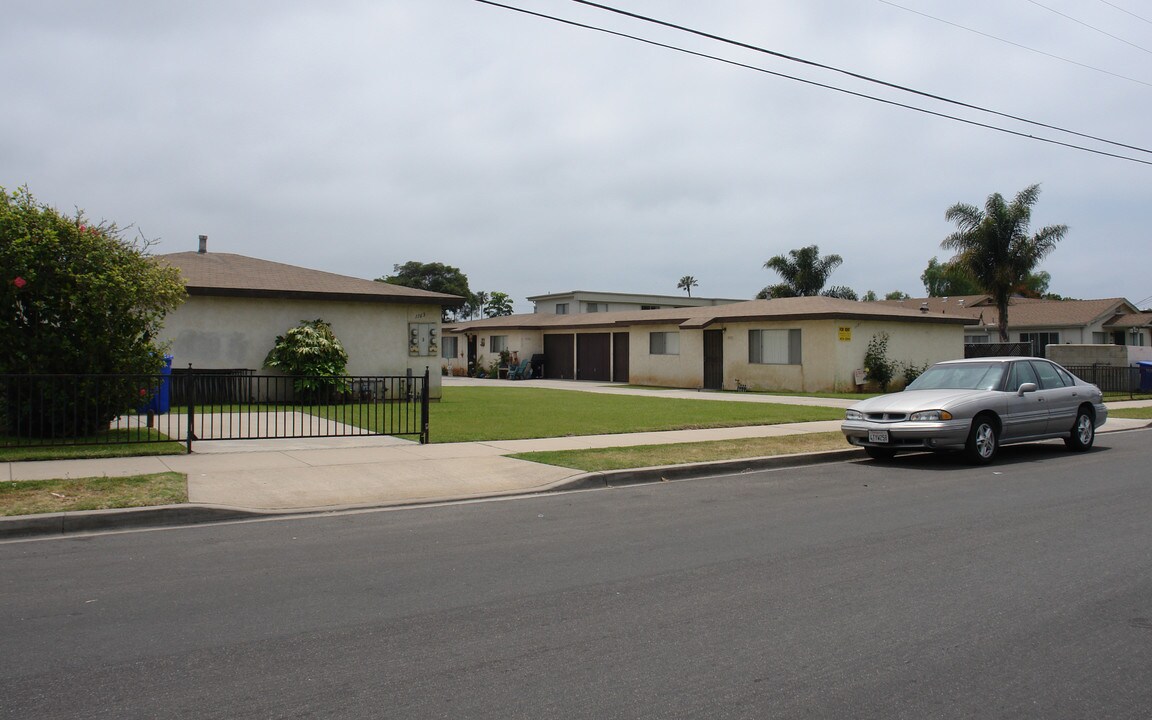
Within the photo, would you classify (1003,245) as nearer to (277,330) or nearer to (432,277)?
(277,330)

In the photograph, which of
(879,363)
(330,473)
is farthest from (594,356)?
(330,473)

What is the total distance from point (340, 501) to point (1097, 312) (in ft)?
152

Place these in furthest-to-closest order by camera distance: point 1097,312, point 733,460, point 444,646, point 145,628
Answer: point 1097,312
point 733,460
point 145,628
point 444,646

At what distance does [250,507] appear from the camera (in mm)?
8805

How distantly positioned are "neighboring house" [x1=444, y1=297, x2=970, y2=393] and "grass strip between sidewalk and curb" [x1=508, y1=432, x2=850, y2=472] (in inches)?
565

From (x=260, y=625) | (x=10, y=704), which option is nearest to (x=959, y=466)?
(x=260, y=625)

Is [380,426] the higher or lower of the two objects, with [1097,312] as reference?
lower

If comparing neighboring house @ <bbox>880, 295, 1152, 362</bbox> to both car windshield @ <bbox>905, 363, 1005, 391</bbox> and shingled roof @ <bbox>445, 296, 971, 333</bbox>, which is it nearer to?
shingled roof @ <bbox>445, 296, 971, 333</bbox>

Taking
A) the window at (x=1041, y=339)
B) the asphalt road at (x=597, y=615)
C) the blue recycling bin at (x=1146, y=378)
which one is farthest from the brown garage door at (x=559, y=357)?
the asphalt road at (x=597, y=615)

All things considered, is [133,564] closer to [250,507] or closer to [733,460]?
[250,507]

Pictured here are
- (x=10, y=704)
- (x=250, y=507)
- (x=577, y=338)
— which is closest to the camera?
(x=10, y=704)

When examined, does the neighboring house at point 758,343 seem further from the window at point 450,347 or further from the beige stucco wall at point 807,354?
the window at point 450,347

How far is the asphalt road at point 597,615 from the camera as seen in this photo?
413cm

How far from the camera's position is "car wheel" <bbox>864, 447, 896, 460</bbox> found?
1320 centimetres
